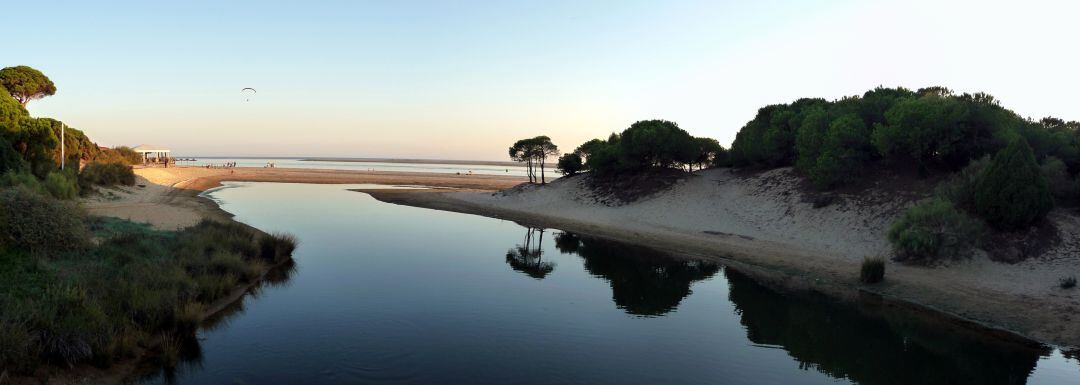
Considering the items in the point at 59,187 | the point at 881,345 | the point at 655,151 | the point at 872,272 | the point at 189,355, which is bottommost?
the point at 189,355

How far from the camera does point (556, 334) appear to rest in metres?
14.8

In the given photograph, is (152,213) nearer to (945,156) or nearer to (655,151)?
(655,151)

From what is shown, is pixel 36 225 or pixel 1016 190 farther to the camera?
pixel 1016 190

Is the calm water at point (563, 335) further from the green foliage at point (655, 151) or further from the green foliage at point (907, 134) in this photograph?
the green foliage at point (655, 151)

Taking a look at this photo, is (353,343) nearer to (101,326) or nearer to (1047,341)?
(101,326)

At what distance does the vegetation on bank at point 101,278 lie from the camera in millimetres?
10047

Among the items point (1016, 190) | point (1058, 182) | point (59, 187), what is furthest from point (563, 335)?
point (59, 187)

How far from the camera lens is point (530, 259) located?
90.2 feet

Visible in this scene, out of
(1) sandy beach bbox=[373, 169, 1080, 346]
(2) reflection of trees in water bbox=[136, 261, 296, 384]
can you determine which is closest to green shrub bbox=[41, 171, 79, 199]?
(2) reflection of trees in water bbox=[136, 261, 296, 384]

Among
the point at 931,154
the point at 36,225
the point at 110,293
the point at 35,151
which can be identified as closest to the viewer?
the point at 110,293

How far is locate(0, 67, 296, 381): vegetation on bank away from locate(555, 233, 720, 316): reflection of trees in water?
44.3 ft

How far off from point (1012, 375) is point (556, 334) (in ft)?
37.4

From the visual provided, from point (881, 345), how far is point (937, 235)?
11.1m

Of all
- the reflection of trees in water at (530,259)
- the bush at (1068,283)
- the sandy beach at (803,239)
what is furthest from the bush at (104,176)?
the bush at (1068,283)
